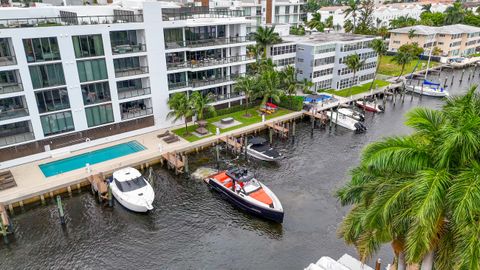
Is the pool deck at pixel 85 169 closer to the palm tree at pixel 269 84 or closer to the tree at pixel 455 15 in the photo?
the palm tree at pixel 269 84

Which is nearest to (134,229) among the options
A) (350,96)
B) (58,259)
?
(58,259)

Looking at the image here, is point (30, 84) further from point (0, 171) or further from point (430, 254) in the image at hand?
point (430, 254)

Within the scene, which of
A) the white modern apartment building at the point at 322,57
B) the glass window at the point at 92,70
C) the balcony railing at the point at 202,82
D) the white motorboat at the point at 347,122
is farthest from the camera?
the white modern apartment building at the point at 322,57

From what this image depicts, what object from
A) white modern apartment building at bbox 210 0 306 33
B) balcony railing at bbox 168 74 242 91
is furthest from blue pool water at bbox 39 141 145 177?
white modern apartment building at bbox 210 0 306 33

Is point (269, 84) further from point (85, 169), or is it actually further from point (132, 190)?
point (85, 169)

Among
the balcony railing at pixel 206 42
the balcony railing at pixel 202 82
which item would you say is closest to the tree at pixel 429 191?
the balcony railing at pixel 202 82

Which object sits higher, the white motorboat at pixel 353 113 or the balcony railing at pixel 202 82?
the balcony railing at pixel 202 82
